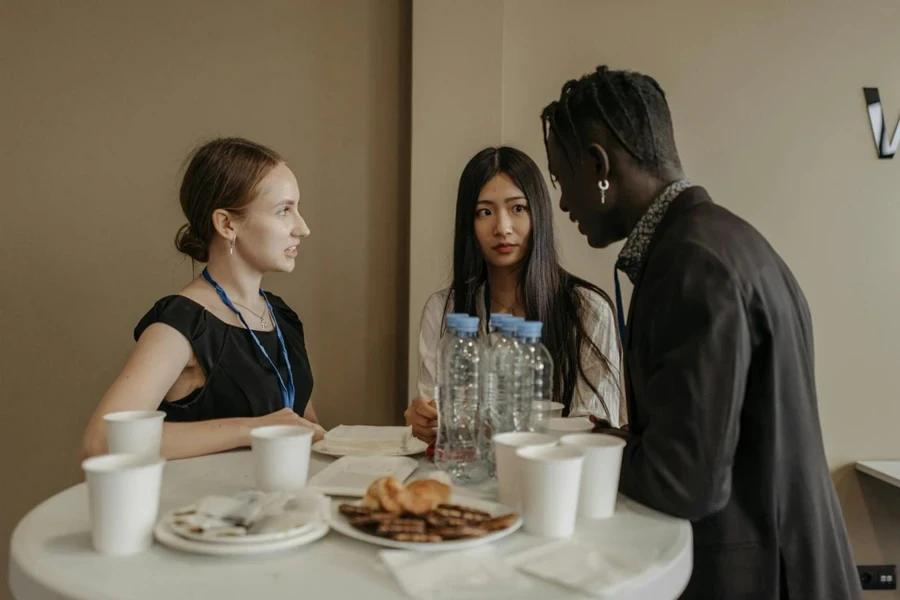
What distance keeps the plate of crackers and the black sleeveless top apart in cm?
80

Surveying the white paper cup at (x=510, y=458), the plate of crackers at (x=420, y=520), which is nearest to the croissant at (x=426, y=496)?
the plate of crackers at (x=420, y=520)

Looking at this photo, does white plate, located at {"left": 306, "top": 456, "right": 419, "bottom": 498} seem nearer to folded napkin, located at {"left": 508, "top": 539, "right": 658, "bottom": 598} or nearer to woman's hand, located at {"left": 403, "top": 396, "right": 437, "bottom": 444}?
woman's hand, located at {"left": 403, "top": 396, "right": 437, "bottom": 444}

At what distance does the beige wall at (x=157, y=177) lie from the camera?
2439mm

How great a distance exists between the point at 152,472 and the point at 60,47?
211 cm

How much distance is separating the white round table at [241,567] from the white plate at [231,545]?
0.04 ft

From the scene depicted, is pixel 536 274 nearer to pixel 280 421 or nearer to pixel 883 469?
pixel 280 421

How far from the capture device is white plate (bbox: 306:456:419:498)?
1.13 metres

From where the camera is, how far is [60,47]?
2.45 m

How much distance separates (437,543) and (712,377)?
0.42m

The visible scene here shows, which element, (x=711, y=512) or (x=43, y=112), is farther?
(x=43, y=112)

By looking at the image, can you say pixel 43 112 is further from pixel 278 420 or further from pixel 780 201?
pixel 780 201

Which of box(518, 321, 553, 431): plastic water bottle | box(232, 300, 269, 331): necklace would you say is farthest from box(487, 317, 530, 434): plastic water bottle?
box(232, 300, 269, 331): necklace

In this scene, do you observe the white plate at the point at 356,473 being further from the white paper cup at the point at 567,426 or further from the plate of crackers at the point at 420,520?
the white paper cup at the point at 567,426

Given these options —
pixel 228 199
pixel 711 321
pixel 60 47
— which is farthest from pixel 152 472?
pixel 60 47
